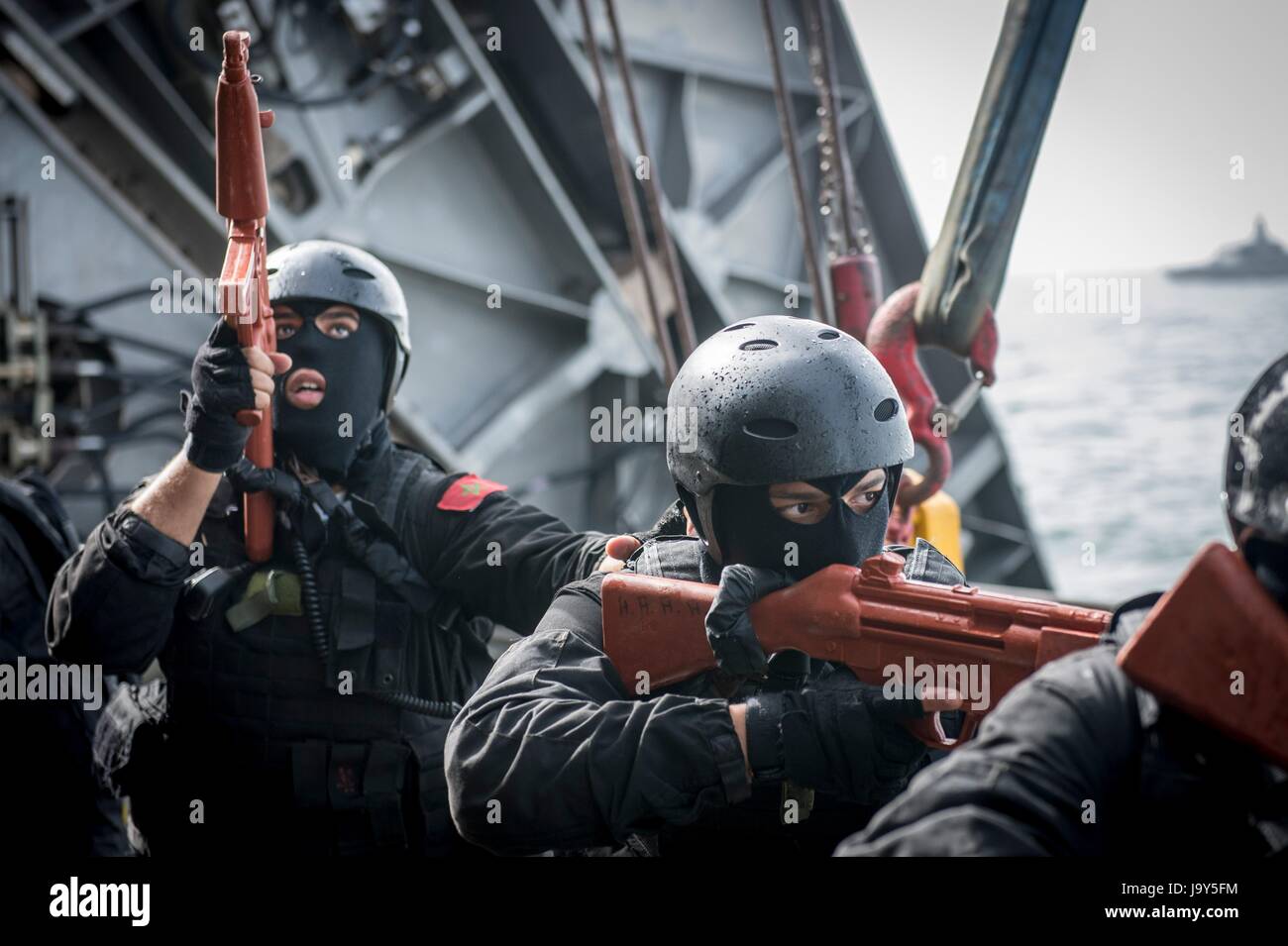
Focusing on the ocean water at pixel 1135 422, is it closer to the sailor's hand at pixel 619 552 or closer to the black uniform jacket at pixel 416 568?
the black uniform jacket at pixel 416 568

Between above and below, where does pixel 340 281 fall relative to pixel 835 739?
above

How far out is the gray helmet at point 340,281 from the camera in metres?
3.54

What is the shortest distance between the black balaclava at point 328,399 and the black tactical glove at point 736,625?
1.46 m

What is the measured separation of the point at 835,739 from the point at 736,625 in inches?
10.2

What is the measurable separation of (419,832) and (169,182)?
4.08 m

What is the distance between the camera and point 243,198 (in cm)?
320

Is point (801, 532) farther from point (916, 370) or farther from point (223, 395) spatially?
point (223, 395)

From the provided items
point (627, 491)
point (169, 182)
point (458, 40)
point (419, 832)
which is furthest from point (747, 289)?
point (419, 832)

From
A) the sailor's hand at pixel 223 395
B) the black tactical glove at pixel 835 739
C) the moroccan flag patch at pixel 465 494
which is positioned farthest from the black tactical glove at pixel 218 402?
the black tactical glove at pixel 835 739

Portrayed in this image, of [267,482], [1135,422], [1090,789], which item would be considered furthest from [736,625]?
[1135,422]

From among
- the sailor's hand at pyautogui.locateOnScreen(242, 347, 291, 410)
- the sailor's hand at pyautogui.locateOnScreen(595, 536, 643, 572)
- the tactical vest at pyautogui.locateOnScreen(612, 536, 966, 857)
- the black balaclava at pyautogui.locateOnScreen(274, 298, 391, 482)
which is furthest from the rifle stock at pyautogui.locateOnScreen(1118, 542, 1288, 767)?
the black balaclava at pyautogui.locateOnScreen(274, 298, 391, 482)

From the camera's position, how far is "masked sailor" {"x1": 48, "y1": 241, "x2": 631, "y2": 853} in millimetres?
3436

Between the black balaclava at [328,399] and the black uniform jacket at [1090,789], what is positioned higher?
the black balaclava at [328,399]
